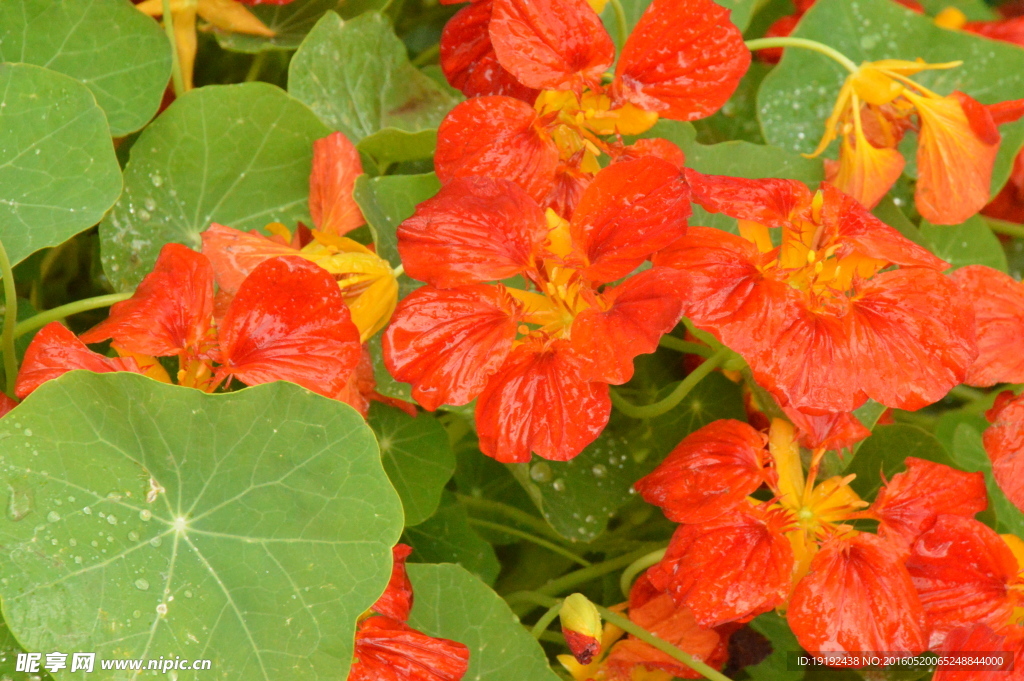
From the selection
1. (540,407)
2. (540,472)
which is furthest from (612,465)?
(540,407)

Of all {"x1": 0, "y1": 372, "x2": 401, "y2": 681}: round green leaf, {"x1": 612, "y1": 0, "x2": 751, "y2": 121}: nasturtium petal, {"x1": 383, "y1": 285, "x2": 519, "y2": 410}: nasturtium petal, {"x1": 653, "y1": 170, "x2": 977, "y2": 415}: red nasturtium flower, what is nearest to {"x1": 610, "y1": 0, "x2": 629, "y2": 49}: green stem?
{"x1": 612, "y1": 0, "x2": 751, "y2": 121}: nasturtium petal

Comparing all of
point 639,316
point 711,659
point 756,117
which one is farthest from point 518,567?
point 756,117

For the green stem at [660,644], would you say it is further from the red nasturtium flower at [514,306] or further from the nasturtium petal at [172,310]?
the nasturtium petal at [172,310]

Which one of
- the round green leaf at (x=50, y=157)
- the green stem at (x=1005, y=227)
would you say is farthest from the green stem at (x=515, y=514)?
the green stem at (x=1005, y=227)

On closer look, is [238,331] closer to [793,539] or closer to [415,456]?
[415,456]

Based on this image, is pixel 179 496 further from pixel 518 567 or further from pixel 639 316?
pixel 518 567
